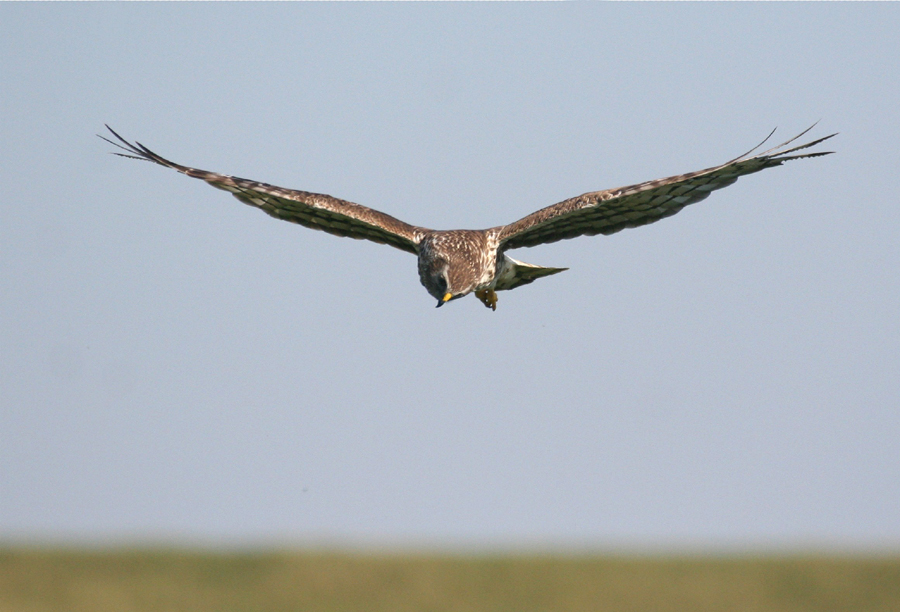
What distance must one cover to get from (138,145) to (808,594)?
29.5 metres

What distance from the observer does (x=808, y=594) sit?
126 feet

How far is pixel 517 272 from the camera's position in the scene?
573 inches

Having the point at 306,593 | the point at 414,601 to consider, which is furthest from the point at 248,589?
the point at 414,601

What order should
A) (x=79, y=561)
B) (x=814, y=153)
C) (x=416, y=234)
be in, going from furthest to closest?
(x=79, y=561) → (x=416, y=234) → (x=814, y=153)

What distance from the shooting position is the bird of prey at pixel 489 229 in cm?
1282

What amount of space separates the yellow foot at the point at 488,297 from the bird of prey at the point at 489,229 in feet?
0.04

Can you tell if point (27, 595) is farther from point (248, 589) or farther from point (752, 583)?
point (752, 583)

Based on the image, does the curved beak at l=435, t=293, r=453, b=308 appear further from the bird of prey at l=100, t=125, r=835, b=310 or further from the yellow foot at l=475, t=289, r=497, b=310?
the yellow foot at l=475, t=289, r=497, b=310

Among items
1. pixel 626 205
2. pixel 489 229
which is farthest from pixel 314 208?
pixel 626 205

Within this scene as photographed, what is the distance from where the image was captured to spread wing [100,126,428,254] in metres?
14.2

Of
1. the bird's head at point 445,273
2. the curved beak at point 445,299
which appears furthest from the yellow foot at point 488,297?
the curved beak at point 445,299

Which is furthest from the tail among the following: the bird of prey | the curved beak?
the curved beak

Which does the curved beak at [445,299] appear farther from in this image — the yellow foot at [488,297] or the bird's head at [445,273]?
the yellow foot at [488,297]

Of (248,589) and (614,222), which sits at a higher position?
(248,589)
